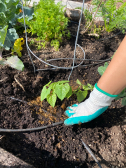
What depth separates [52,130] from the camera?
1.37 meters

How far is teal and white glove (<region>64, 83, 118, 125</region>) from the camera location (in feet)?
4.01

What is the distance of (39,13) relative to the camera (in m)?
1.81

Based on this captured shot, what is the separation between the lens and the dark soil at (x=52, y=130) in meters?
1.22

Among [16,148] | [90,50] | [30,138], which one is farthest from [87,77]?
[16,148]

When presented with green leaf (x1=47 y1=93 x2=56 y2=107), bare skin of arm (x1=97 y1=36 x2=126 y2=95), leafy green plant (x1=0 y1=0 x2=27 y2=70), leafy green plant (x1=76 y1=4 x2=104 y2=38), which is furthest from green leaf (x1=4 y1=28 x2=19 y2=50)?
bare skin of arm (x1=97 y1=36 x2=126 y2=95)

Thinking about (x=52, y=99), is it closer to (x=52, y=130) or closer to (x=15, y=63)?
(x=52, y=130)

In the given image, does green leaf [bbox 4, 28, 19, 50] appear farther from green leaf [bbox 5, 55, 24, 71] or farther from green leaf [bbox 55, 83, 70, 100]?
green leaf [bbox 55, 83, 70, 100]

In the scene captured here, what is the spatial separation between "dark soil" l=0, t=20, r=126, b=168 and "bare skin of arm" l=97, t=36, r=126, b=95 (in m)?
0.56

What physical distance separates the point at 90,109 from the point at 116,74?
544 millimetres

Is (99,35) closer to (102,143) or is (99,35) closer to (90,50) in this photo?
(90,50)

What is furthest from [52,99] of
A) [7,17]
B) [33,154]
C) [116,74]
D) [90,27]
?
[90,27]

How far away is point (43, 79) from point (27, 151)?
2.87 feet

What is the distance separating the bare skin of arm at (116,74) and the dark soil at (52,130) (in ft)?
1.83

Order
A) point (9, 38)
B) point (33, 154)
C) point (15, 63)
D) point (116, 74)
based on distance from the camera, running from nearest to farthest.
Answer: point (116, 74) < point (33, 154) < point (15, 63) < point (9, 38)
